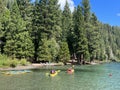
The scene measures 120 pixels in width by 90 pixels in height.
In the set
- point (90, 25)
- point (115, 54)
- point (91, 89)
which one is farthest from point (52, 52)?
point (115, 54)

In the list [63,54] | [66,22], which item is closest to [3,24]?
[63,54]

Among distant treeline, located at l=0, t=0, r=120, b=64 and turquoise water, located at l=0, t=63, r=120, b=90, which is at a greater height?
distant treeline, located at l=0, t=0, r=120, b=64

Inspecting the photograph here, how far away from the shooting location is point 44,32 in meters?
86.4

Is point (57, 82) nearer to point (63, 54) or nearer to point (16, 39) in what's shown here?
point (16, 39)

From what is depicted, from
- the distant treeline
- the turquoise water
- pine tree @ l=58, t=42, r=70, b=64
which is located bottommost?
the turquoise water

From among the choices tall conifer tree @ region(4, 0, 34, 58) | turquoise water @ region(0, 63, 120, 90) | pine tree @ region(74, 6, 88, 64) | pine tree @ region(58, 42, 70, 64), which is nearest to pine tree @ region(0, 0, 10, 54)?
tall conifer tree @ region(4, 0, 34, 58)

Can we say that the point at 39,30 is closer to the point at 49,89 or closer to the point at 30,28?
the point at 30,28

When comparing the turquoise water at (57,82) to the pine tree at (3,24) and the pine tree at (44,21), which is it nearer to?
the pine tree at (3,24)

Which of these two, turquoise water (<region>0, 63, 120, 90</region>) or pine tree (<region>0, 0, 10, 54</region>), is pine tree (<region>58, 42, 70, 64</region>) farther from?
turquoise water (<region>0, 63, 120, 90</region>)

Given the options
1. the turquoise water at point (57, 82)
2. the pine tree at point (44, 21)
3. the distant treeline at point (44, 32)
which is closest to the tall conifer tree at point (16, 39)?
the distant treeline at point (44, 32)

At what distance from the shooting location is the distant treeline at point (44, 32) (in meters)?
73.2

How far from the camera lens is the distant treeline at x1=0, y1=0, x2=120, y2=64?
7319 centimetres

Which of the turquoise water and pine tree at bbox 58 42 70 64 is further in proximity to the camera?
pine tree at bbox 58 42 70 64

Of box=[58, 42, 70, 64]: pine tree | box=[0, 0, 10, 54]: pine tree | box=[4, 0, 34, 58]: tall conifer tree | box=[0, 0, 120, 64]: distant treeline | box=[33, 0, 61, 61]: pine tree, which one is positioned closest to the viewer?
box=[4, 0, 34, 58]: tall conifer tree
